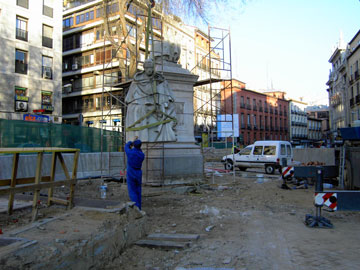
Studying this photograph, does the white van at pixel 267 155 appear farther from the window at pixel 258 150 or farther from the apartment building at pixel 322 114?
the apartment building at pixel 322 114

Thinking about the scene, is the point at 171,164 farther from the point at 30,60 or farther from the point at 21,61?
the point at 30,60

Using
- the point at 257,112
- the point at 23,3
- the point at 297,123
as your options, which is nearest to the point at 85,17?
the point at 23,3

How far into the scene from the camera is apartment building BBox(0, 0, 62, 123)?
85.5 ft

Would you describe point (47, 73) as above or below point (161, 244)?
above

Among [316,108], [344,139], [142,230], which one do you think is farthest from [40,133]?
[316,108]

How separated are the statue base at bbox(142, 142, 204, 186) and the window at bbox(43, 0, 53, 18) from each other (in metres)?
25.2

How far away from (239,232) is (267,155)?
13750 mm

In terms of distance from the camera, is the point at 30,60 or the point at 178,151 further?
the point at 30,60

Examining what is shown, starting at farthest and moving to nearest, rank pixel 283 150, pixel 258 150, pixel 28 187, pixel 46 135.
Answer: pixel 258 150 → pixel 283 150 → pixel 46 135 → pixel 28 187

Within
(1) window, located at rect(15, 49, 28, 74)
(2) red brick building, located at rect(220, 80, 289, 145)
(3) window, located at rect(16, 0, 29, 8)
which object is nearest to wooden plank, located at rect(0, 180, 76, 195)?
(1) window, located at rect(15, 49, 28, 74)

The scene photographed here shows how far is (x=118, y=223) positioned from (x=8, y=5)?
28066 millimetres

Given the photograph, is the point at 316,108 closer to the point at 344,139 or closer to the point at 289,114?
the point at 289,114

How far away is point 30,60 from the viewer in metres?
28.0

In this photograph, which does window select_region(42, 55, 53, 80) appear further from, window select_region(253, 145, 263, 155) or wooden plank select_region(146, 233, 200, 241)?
wooden plank select_region(146, 233, 200, 241)
